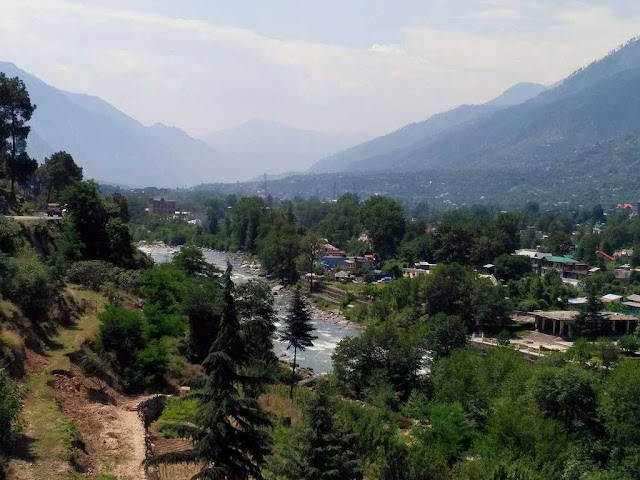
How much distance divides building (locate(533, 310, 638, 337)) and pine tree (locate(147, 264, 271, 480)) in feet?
106

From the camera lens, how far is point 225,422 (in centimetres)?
798

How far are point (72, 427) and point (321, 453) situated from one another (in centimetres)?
661

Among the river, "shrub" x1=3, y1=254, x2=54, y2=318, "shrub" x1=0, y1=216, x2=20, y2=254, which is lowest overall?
the river

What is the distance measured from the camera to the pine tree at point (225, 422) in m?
7.84

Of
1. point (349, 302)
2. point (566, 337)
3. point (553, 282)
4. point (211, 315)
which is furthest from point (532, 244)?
point (211, 315)

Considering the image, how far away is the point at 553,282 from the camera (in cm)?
4819

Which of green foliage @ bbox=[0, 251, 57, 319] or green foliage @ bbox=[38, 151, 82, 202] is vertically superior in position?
green foliage @ bbox=[38, 151, 82, 202]

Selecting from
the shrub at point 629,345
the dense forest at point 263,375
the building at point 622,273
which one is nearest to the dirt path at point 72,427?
the dense forest at point 263,375

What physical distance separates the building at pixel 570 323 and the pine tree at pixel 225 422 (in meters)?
32.3

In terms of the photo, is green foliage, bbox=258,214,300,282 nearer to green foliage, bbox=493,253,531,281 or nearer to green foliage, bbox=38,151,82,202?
green foliage, bbox=493,253,531,281

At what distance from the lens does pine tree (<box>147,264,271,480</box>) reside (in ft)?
25.7

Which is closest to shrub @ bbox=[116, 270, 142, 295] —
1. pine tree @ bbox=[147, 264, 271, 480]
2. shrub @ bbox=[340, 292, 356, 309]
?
pine tree @ bbox=[147, 264, 271, 480]

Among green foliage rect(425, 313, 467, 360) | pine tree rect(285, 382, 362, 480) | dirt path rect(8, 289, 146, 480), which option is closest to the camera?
pine tree rect(285, 382, 362, 480)

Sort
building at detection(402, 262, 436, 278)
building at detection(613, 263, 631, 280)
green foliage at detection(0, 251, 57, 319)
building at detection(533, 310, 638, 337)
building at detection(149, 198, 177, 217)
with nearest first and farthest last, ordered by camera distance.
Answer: green foliage at detection(0, 251, 57, 319) < building at detection(533, 310, 638, 337) < building at detection(613, 263, 631, 280) < building at detection(402, 262, 436, 278) < building at detection(149, 198, 177, 217)
